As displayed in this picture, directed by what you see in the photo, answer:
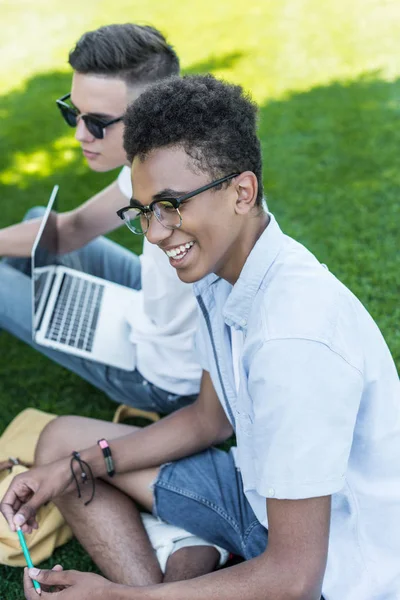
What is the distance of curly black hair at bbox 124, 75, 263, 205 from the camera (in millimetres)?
1963

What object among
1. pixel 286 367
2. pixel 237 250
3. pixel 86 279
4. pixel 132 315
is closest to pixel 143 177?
pixel 237 250

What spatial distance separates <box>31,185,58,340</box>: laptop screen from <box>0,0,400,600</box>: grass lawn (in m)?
0.66

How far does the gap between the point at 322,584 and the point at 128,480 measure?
934mm

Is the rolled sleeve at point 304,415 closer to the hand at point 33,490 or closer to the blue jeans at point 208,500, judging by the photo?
the blue jeans at point 208,500

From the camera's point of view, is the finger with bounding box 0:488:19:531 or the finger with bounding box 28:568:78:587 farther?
the finger with bounding box 0:488:19:531

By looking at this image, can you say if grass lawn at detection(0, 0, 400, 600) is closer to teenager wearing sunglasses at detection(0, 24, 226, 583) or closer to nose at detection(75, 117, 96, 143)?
teenager wearing sunglasses at detection(0, 24, 226, 583)

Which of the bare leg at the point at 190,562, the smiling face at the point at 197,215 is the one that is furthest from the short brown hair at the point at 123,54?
the bare leg at the point at 190,562

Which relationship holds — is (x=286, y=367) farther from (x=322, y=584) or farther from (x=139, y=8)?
(x=139, y=8)

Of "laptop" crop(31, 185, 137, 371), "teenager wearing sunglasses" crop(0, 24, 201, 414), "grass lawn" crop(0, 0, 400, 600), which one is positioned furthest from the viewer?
"grass lawn" crop(0, 0, 400, 600)

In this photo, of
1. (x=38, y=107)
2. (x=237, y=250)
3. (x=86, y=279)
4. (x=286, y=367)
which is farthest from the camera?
(x=38, y=107)

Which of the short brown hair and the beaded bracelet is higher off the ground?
the short brown hair

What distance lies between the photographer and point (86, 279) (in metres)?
3.66

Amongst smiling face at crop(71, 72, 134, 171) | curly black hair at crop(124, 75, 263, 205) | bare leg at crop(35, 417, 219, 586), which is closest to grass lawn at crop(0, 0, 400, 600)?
bare leg at crop(35, 417, 219, 586)

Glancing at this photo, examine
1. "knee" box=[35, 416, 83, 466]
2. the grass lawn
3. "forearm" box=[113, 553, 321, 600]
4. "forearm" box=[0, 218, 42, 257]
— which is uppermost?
"forearm" box=[0, 218, 42, 257]
